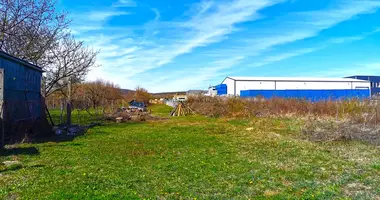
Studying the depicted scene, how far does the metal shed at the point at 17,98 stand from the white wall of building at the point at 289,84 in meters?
43.2

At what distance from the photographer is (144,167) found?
25.0 ft

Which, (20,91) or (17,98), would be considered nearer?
(17,98)

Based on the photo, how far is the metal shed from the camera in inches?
422

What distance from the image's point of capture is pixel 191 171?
7.15m

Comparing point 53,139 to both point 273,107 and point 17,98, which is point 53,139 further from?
point 273,107

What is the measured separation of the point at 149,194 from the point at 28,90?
36.5 ft

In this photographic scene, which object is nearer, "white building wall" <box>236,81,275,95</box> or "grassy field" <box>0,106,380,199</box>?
"grassy field" <box>0,106,380,199</box>

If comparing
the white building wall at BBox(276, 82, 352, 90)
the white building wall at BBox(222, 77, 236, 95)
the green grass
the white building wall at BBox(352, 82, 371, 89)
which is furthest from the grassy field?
the white building wall at BBox(352, 82, 371, 89)

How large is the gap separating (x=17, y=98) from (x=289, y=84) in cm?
5097

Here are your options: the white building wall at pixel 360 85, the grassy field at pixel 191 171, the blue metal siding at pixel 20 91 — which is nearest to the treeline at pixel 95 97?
the blue metal siding at pixel 20 91

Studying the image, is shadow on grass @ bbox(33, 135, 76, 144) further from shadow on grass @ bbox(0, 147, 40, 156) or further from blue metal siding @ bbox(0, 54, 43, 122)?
shadow on grass @ bbox(0, 147, 40, 156)

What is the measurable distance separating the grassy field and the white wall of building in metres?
44.4

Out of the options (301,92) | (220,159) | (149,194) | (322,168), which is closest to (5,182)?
(149,194)

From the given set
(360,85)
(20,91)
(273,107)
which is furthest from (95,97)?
(360,85)
